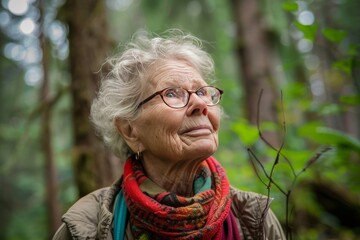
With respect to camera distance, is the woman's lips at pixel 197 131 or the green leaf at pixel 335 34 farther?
the green leaf at pixel 335 34

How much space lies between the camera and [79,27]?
2986 mm

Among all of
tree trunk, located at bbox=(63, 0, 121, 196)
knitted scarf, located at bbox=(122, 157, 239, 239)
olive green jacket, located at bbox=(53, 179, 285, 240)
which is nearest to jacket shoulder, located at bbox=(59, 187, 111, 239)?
olive green jacket, located at bbox=(53, 179, 285, 240)

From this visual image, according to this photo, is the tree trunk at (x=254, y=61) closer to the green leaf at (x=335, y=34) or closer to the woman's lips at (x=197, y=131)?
the green leaf at (x=335, y=34)

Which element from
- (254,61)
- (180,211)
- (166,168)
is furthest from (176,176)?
(254,61)

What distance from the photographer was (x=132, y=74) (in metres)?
2.04

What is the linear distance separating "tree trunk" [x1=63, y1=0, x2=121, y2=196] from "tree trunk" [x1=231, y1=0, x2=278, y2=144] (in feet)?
9.66

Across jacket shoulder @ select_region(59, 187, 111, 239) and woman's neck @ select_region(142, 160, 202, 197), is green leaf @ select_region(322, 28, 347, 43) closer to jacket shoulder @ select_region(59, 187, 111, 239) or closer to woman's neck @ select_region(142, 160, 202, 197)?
woman's neck @ select_region(142, 160, 202, 197)

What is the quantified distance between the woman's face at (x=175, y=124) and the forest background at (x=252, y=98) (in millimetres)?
272

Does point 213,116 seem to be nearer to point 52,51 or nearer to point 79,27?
point 79,27

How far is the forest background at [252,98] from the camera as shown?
2.66 m

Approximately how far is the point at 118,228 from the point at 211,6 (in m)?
5.60

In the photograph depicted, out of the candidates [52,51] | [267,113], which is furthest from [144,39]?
[267,113]

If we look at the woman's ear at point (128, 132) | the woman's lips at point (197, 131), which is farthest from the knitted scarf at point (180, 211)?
the woman's lips at point (197, 131)

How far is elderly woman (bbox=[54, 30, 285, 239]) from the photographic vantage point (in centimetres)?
169
